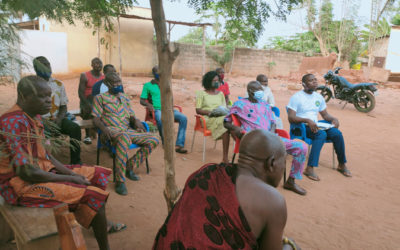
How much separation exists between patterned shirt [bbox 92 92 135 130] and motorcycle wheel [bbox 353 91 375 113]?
8.56 meters

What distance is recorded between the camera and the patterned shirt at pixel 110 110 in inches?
150

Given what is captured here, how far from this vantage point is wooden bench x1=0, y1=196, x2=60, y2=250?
1764 mm

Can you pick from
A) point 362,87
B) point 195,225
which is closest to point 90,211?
point 195,225

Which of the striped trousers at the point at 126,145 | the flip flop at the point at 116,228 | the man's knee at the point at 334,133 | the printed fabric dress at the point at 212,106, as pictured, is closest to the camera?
the flip flop at the point at 116,228

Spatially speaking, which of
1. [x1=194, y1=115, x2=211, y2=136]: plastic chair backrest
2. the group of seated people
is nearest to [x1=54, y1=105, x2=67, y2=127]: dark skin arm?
the group of seated people

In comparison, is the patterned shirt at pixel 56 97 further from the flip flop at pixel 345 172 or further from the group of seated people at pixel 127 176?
the flip flop at pixel 345 172

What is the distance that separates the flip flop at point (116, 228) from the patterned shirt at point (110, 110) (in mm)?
1436

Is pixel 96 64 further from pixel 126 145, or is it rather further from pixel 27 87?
pixel 27 87

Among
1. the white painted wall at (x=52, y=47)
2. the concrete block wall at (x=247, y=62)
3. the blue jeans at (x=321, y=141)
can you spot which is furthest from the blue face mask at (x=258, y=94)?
the concrete block wall at (x=247, y=62)

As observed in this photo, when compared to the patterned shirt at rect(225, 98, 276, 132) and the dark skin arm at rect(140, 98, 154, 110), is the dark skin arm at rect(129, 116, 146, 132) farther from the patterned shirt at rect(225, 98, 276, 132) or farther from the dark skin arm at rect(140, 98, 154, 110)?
the patterned shirt at rect(225, 98, 276, 132)

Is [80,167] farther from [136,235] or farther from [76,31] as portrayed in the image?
[76,31]

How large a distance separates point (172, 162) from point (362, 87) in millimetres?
9443

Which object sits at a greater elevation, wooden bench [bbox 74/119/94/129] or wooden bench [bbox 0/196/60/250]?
wooden bench [bbox 74/119/94/129]

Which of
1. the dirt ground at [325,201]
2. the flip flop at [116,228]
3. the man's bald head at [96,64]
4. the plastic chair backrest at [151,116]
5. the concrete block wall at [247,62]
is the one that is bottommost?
the dirt ground at [325,201]
